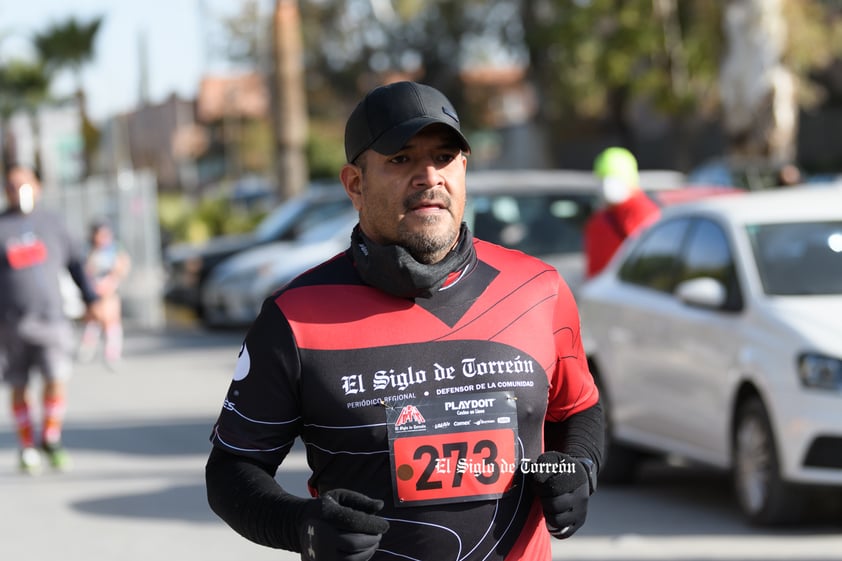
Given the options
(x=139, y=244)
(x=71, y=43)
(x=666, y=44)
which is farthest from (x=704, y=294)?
(x=71, y=43)

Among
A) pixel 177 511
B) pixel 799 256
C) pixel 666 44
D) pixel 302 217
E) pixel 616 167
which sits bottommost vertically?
pixel 177 511

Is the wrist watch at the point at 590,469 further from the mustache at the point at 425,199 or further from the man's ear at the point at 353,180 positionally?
the man's ear at the point at 353,180

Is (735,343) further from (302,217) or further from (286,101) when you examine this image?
(286,101)

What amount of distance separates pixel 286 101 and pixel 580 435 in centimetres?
2561

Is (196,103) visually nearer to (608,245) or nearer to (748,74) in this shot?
(748,74)

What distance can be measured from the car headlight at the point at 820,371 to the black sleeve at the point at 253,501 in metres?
4.63

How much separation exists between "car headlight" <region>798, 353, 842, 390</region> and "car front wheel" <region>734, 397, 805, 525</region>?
329mm

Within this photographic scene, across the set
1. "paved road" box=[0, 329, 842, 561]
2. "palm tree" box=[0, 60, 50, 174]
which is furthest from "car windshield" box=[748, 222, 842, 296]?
"palm tree" box=[0, 60, 50, 174]

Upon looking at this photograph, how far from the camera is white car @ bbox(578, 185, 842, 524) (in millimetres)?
7527

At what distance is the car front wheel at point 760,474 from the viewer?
7688mm

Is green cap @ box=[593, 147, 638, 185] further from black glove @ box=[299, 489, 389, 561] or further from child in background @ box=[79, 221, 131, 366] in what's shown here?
child in background @ box=[79, 221, 131, 366]

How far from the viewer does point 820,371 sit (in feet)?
24.5

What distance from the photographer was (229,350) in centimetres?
1886

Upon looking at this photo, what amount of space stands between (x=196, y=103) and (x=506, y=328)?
98.9m
